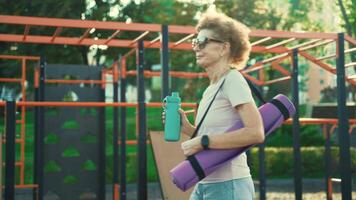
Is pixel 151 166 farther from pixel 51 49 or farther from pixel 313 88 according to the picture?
pixel 313 88

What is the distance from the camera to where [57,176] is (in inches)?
298

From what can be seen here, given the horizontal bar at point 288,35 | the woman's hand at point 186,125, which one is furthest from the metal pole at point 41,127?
the woman's hand at point 186,125

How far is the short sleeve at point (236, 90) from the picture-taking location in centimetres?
226

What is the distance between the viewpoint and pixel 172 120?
9.11 ft

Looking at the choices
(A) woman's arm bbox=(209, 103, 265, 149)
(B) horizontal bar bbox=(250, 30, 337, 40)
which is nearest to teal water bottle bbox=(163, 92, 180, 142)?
(A) woman's arm bbox=(209, 103, 265, 149)

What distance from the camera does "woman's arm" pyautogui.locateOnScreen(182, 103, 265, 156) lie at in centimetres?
222

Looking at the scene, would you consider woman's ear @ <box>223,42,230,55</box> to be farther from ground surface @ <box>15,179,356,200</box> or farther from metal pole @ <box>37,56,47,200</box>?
ground surface @ <box>15,179,356,200</box>

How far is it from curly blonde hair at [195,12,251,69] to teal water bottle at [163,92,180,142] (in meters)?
0.40

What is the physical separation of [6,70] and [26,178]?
8.42 ft

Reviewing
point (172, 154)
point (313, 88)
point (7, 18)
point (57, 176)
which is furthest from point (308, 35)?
point (313, 88)

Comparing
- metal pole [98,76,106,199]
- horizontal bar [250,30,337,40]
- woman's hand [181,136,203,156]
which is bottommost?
metal pole [98,76,106,199]

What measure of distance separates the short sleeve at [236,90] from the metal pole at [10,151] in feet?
9.30

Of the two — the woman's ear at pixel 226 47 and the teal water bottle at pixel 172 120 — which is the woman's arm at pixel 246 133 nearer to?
the woman's ear at pixel 226 47

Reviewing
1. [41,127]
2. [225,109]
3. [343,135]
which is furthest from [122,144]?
[225,109]
